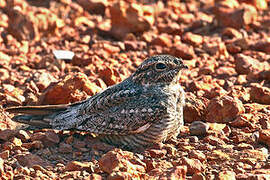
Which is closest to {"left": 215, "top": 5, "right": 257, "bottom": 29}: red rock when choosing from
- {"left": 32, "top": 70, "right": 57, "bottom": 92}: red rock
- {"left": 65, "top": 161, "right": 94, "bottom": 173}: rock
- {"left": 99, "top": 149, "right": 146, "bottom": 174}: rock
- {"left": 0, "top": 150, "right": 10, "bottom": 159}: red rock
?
{"left": 32, "top": 70, "right": 57, "bottom": 92}: red rock

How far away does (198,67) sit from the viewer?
974 centimetres

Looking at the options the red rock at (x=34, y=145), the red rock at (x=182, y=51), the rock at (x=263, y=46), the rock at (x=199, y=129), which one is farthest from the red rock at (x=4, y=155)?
the rock at (x=263, y=46)

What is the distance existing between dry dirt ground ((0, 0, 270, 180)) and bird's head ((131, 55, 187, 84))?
680mm

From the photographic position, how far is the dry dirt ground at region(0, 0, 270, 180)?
20.1 ft

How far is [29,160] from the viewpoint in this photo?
6.20m

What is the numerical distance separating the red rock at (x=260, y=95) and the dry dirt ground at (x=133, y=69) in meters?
0.01

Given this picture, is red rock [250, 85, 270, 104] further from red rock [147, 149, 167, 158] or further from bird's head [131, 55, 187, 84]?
red rock [147, 149, 167, 158]

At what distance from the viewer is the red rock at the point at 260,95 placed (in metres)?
8.08

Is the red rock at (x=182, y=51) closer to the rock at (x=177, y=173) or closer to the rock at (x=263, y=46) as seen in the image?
the rock at (x=263, y=46)

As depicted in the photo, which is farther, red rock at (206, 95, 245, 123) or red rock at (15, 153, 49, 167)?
red rock at (206, 95, 245, 123)

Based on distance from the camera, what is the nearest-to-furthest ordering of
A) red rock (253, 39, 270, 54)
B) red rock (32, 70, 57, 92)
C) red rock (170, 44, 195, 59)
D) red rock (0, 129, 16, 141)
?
1. red rock (0, 129, 16, 141)
2. red rock (32, 70, 57, 92)
3. red rock (170, 44, 195, 59)
4. red rock (253, 39, 270, 54)

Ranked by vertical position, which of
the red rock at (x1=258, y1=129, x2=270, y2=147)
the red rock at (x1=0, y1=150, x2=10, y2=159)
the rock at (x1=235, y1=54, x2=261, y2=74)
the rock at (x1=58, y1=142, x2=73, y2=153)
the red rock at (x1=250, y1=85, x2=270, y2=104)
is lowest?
the rock at (x1=58, y1=142, x2=73, y2=153)

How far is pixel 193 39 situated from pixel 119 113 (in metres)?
4.21

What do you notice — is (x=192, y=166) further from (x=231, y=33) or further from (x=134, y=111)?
(x=231, y=33)
